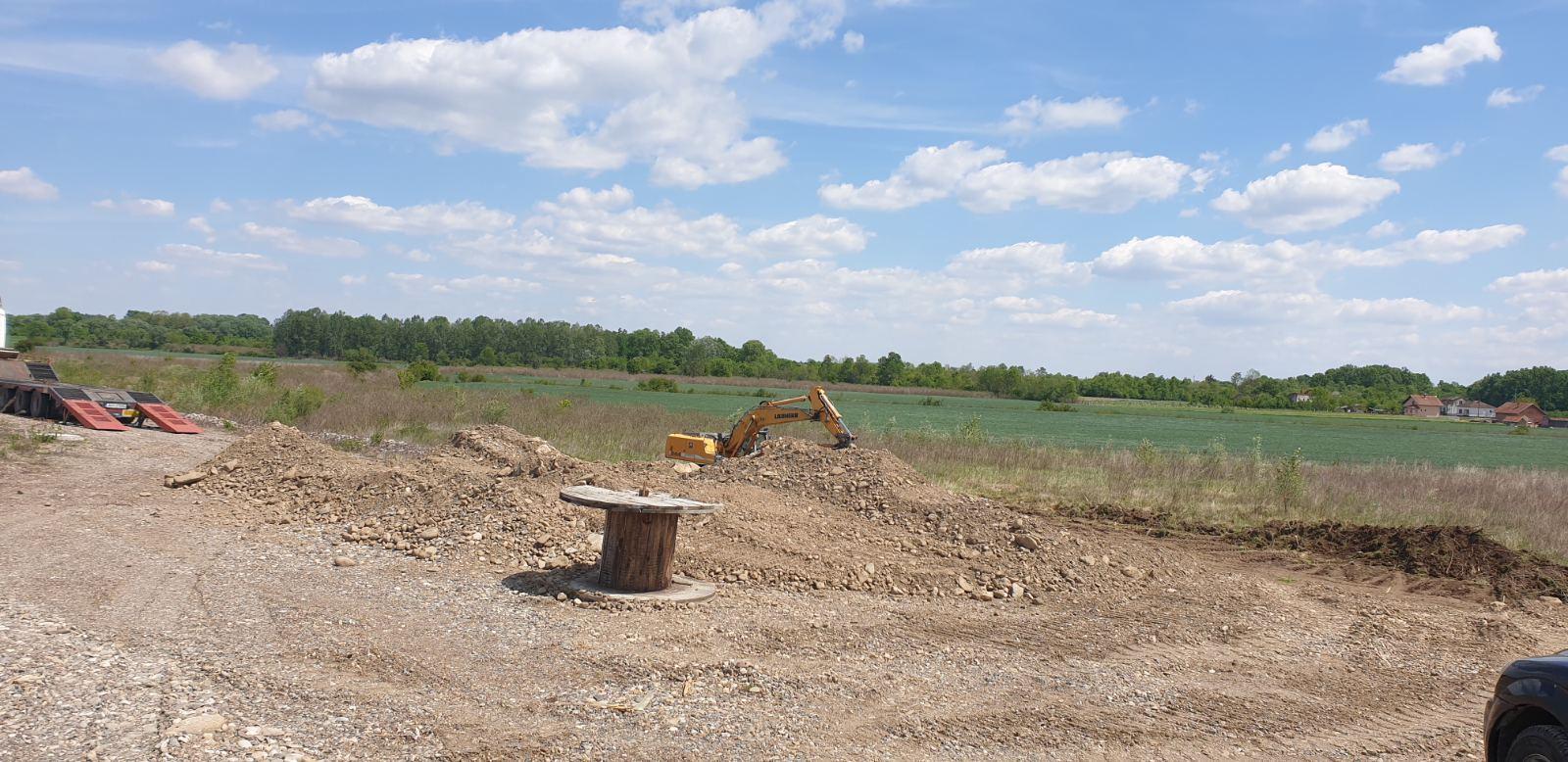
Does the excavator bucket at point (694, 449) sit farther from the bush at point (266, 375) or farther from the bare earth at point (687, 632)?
the bush at point (266, 375)

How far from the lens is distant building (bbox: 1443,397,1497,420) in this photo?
123500 millimetres

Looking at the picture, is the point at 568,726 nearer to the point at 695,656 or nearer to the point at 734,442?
the point at 695,656

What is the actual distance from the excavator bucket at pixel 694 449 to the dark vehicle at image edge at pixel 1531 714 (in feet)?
42.5

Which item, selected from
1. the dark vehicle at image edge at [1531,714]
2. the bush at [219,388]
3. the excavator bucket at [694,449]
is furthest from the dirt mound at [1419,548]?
the bush at [219,388]

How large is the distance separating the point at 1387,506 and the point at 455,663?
56.1ft

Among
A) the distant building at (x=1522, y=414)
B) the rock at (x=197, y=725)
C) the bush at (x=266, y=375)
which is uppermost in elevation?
the distant building at (x=1522, y=414)

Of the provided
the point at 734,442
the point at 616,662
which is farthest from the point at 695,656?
the point at 734,442

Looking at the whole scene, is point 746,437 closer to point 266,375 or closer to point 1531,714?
point 1531,714

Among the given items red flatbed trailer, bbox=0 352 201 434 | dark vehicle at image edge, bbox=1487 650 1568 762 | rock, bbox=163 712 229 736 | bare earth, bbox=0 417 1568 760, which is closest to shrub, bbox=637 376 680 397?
red flatbed trailer, bbox=0 352 201 434

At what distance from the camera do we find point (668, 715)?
5.92 metres

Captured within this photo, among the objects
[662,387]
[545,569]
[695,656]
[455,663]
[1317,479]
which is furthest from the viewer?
[662,387]

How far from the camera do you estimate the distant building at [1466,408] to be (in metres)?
124

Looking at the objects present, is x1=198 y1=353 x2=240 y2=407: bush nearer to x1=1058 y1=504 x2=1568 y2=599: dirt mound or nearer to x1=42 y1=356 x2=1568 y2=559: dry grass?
x1=42 y1=356 x2=1568 y2=559: dry grass

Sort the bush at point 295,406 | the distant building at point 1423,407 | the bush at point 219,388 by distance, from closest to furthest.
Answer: the bush at point 295,406, the bush at point 219,388, the distant building at point 1423,407
